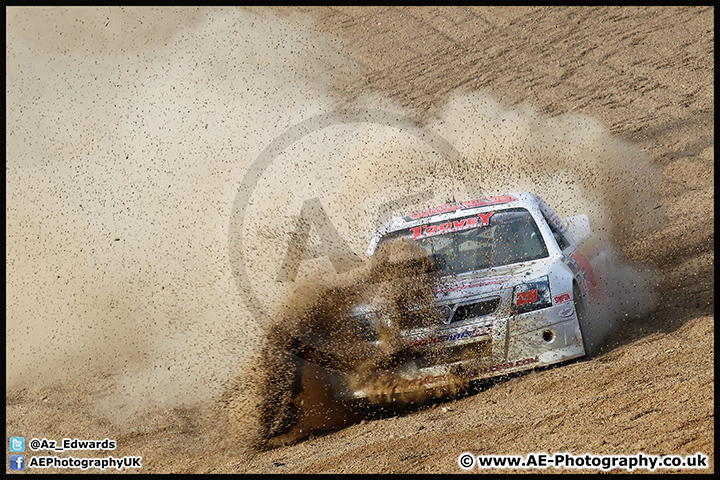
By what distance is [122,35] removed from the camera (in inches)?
489

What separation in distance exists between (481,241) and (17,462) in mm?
4249

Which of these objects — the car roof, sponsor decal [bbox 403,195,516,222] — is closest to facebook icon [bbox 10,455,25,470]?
the car roof

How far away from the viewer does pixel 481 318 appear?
5164mm

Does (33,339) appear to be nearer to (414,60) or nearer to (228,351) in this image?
(228,351)

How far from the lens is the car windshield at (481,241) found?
5.66 meters

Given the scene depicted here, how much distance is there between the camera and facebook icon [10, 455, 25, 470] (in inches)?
218

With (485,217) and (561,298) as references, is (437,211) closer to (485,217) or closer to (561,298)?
(485,217)

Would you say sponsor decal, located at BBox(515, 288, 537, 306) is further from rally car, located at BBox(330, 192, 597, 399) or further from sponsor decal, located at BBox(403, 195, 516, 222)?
sponsor decal, located at BBox(403, 195, 516, 222)

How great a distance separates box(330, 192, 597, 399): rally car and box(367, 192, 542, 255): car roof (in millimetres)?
457

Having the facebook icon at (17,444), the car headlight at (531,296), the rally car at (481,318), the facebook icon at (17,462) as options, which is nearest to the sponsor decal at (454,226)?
the rally car at (481,318)

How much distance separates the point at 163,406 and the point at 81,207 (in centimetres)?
423

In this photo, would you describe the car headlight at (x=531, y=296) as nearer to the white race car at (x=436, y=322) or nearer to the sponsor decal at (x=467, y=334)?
the white race car at (x=436, y=322)

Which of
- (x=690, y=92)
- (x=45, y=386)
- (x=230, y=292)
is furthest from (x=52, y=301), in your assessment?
(x=690, y=92)

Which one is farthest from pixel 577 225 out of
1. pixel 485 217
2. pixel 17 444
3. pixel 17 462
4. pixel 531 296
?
pixel 17 444
